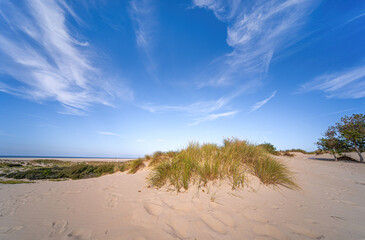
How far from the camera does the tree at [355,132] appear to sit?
41.2ft

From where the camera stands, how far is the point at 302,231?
6.54 ft

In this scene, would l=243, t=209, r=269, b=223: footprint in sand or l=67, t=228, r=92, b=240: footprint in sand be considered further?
l=243, t=209, r=269, b=223: footprint in sand

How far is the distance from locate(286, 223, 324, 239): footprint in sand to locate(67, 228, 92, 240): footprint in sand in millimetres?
2914

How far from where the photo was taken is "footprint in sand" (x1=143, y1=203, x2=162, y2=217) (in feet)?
8.28

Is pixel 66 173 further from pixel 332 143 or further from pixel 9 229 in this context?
pixel 332 143

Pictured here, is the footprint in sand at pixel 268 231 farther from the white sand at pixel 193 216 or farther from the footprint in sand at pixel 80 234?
the footprint in sand at pixel 80 234

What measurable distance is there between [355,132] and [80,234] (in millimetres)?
20393

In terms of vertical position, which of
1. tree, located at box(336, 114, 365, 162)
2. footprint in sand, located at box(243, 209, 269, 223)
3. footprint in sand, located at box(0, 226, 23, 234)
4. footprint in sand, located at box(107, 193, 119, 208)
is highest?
tree, located at box(336, 114, 365, 162)

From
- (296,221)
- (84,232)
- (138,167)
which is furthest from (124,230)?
(138,167)

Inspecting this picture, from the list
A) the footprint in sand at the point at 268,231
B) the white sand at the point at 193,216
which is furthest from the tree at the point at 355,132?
the footprint in sand at the point at 268,231

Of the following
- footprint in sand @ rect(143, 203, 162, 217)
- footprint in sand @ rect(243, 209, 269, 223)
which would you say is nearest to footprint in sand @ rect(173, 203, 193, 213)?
footprint in sand @ rect(143, 203, 162, 217)

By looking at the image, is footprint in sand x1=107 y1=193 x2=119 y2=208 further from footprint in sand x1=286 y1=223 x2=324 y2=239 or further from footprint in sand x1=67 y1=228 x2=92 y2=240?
footprint in sand x1=286 y1=223 x2=324 y2=239

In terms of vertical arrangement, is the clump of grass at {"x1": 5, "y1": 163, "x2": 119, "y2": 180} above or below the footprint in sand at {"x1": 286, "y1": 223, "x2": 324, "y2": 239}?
below

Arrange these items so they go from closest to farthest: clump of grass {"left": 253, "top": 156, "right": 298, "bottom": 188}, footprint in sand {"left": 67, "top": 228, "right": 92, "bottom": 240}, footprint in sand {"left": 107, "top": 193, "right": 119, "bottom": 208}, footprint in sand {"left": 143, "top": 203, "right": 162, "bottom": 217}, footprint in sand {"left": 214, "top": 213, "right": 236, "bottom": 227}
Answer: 1. footprint in sand {"left": 67, "top": 228, "right": 92, "bottom": 240}
2. footprint in sand {"left": 214, "top": 213, "right": 236, "bottom": 227}
3. footprint in sand {"left": 143, "top": 203, "right": 162, "bottom": 217}
4. footprint in sand {"left": 107, "top": 193, "right": 119, "bottom": 208}
5. clump of grass {"left": 253, "top": 156, "right": 298, "bottom": 188}
